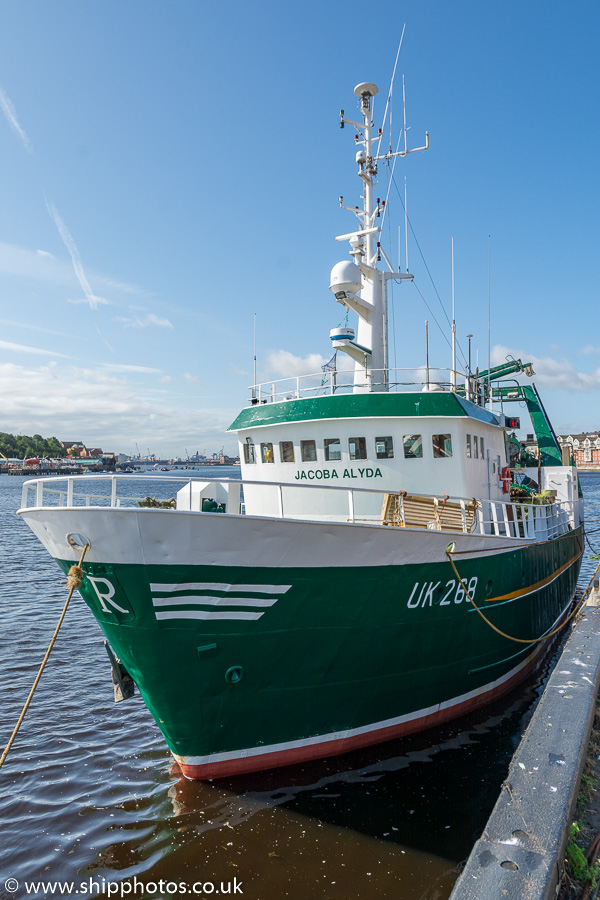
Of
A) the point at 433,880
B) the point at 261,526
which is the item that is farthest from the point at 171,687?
the point at 433,880

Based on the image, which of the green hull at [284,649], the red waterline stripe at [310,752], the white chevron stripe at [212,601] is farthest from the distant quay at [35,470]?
the white chevron stripe at [212,601]

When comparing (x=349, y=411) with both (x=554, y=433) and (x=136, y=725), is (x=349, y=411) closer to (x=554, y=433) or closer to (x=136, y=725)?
(x=136, y=725)

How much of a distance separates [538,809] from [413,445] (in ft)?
21.6

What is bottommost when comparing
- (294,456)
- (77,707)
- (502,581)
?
(77,707)

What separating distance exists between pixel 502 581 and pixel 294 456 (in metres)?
4.29

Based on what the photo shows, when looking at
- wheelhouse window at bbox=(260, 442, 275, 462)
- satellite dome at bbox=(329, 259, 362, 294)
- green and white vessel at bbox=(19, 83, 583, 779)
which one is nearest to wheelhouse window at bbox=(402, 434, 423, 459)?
green and white vessel at bbox=(19, 83, 583, 779)

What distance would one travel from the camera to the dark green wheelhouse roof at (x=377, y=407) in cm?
1000

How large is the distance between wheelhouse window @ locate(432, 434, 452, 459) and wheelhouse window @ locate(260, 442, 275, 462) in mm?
3135

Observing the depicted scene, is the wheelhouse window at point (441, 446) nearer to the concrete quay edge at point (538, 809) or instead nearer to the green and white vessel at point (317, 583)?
the green and white vessel at point (317, 583)

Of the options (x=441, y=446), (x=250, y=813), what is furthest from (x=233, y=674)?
(x=441, y=446)

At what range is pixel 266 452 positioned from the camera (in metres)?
11.4

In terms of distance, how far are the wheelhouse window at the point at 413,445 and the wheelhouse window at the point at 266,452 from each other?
2647mm

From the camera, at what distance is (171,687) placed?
21.8 feet

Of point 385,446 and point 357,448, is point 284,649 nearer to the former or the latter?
point 357,448
